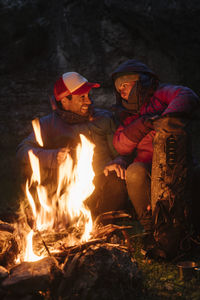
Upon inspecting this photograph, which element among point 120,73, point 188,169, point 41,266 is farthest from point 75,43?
point 41,266

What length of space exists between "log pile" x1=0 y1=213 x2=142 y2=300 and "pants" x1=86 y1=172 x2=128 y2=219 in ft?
4.92

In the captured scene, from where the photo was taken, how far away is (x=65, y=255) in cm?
284

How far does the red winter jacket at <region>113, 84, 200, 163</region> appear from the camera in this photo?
3115 millimetres

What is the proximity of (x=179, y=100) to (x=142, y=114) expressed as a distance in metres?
0.68

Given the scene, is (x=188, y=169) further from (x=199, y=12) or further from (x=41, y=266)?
(x=199, y=12)

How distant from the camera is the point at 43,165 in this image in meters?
4.20

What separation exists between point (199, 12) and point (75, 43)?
10.5 ft

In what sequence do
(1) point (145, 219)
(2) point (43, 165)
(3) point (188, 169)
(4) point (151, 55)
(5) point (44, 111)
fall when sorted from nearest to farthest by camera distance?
1. (3) point (188, 169)
2. (1) point (145, 219)
3. (2) point (43, 165)
4. (4) point (151, 55)
5. (5) point (44, 111)

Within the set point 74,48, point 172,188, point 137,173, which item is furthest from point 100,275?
point 74,48

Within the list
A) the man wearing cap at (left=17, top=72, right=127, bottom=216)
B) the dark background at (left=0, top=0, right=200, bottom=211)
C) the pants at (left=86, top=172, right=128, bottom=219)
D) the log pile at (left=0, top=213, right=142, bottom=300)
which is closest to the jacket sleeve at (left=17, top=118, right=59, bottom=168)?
the man wearing cap at (left=17, top=72, right=127, bottom=216)

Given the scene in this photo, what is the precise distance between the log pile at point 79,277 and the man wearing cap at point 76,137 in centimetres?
154

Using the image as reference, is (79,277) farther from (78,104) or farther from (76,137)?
(78,104)

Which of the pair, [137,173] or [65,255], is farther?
[137,173]

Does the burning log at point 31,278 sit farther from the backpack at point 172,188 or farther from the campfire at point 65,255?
the backpack at point 172,188
